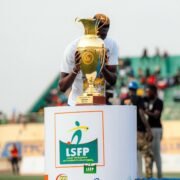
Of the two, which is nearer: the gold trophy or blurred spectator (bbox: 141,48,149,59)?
the gold trophy

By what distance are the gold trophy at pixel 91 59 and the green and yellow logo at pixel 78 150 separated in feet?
0.82

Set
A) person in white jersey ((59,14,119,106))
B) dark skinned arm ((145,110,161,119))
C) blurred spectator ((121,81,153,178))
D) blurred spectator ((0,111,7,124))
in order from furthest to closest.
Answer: blurred spectator ((0,111,7,124)) < dark skinned arm ((145,110,161,119)) < blurred spectator ((121,81,153,178)) < person in white jersey ((59,14,119,106))

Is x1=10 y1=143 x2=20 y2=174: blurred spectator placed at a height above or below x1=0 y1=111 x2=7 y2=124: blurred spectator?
below

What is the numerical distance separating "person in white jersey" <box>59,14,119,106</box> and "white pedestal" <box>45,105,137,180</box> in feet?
2.07

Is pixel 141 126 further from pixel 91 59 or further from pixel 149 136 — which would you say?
Result: pixel 91 59

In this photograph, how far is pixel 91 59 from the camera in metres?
8.79

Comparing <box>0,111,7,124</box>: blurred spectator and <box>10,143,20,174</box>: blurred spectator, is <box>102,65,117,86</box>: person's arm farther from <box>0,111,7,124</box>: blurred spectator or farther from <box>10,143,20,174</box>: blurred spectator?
<box>0,111,7,124</box>: blurred spectator

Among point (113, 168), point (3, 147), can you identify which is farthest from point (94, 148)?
point (3, 147)

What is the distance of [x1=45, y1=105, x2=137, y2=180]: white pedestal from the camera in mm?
8562

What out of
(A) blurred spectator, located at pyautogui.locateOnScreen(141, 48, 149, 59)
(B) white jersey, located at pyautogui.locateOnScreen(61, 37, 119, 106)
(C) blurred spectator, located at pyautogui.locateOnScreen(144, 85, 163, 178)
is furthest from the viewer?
(A) blurred spectator, located at pyautogui.locateOnScreen(141, 48, 149, 59)

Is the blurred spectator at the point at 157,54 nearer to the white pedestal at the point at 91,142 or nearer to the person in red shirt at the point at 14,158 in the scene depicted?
the person in red shirt at the point at 14,158

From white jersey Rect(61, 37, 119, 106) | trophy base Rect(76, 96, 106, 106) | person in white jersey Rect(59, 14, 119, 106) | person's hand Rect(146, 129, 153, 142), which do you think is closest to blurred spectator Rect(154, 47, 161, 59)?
person's hand Rect(146, 129, 153, 142)

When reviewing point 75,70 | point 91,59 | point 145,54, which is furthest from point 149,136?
point 145,54

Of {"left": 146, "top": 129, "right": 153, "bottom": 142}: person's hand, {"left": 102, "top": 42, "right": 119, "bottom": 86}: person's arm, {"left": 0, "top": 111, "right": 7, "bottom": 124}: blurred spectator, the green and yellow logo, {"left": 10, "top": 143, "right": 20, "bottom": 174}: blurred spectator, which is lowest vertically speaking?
the green and yellow logo
